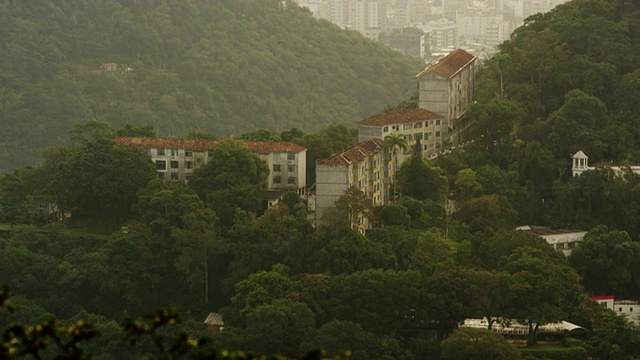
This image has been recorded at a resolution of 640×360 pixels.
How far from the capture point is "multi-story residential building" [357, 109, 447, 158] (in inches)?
1208

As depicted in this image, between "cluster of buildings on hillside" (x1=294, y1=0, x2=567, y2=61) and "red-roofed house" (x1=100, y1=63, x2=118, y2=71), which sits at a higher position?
"cluster of buildings on hillside" (x1=294, y1=0, x2=567, y2=61)

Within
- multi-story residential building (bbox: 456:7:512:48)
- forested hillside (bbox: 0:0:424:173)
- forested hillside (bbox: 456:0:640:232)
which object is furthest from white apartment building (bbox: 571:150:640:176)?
multi-story residential building (bbox: 456:7:512:48)

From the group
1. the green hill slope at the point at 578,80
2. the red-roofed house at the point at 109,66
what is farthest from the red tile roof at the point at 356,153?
the red-roofed house at the point at 109,66

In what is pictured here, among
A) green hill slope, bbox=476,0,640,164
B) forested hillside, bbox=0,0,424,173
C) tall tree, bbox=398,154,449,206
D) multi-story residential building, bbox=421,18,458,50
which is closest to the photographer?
tall tree, bbox=398,154,449,206

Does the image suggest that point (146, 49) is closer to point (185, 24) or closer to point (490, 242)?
point (185, 24)

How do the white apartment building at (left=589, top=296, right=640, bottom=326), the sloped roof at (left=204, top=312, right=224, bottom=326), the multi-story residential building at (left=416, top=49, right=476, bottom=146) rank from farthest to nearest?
the multi-story residential building at (left=416, top=49, right=476, bottom=146) < the white apartment building at (left=589, top=296, right=640, bottom=326) < the sloped roof at (left=204, top=312, right=224, bottom=326)

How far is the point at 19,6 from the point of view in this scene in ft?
174

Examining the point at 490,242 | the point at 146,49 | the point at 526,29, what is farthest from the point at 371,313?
the point at 146,49

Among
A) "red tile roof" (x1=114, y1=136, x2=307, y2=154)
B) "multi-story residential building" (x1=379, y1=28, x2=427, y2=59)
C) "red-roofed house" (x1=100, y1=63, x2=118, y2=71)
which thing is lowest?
"red tile roof" (x1=114, y1=136, x2=307, y2=154)

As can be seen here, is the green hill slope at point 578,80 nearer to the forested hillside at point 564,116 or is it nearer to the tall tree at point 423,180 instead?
the forested hillside at point 564,116

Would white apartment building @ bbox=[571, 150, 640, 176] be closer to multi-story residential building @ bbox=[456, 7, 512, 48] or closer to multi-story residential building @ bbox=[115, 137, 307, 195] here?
multi-story residential building @ bbox=[115, 137, 307, 195]

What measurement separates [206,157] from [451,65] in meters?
6.23

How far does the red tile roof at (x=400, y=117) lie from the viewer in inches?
1213

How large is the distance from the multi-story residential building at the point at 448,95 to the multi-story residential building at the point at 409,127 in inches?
11.3
